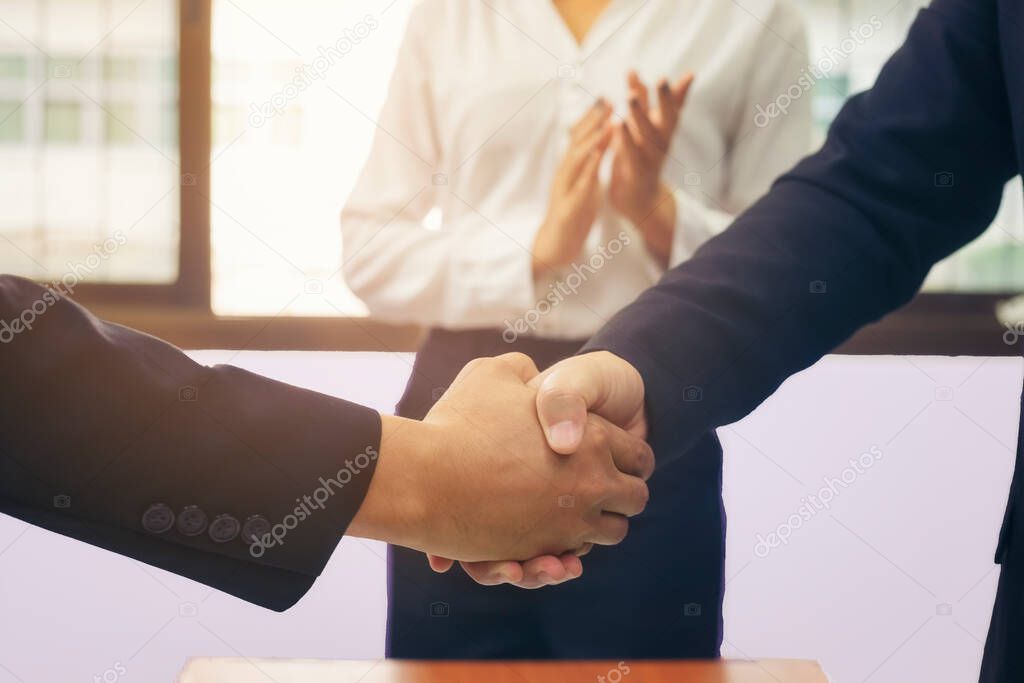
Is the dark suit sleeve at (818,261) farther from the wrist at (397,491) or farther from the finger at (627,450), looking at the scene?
the wrist at (397,491)

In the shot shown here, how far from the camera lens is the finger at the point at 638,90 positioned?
138 centimetres

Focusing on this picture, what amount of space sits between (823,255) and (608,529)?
0.38 metres

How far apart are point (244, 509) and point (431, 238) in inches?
26.6

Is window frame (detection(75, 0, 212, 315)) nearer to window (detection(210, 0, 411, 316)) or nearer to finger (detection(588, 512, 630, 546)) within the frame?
window (detection(210, 0, 411, 316))

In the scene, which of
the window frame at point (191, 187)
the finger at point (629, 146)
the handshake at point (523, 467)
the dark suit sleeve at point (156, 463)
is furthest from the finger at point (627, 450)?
the window frame at point (191, 187)

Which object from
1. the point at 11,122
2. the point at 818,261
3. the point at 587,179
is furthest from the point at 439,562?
the point at 11,122

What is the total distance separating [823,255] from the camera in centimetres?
95

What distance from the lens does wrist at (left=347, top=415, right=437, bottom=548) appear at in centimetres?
86

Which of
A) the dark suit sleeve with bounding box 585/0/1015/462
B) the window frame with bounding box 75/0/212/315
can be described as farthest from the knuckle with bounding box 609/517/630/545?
the window frame with bounding box 75/0/212/315

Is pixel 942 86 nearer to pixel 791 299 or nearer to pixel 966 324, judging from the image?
pixel 791 299

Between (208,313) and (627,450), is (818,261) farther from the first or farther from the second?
(208,313)

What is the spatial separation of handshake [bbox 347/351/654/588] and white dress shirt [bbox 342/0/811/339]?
33 centimetres

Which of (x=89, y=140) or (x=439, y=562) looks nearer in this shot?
(x=439, y=562)

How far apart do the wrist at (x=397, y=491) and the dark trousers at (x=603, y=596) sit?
1.08 ft
